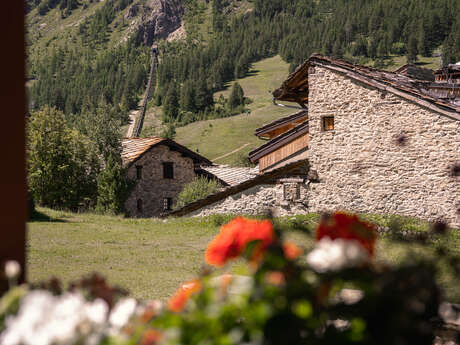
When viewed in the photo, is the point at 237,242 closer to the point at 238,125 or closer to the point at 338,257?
the point at 338,257

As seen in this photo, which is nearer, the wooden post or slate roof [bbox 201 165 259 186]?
the wooden post

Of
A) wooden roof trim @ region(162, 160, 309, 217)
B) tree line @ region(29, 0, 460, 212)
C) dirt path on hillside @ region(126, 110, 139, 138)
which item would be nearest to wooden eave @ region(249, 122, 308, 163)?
wooden roof trim @ region(162, 160, 309, 217)

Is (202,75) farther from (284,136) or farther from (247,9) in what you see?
(284,136)

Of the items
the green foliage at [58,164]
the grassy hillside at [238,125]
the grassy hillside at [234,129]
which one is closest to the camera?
the green foliage at [58,164]

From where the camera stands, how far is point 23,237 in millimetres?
2102

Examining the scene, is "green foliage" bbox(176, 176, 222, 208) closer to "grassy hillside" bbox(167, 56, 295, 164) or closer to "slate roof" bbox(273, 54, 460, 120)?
"slate roof" bbox(273, 54, 460, 120)

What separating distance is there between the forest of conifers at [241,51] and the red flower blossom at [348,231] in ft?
248

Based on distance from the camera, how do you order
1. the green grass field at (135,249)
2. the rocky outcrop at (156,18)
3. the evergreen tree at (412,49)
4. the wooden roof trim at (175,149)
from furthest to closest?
the rocky outcrop at (156,18) → the evergreen tree at (412,49) → the wooden roof trim at (175,149) → the green grass field at (135,249)

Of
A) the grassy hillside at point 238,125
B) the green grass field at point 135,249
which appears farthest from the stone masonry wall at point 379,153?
the grassy hillside at point 238,125

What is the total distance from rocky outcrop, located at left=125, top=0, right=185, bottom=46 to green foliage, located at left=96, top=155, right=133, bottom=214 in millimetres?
156291

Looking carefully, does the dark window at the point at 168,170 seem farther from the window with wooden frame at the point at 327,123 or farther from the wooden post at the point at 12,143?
the wooden post at the point at 12,143

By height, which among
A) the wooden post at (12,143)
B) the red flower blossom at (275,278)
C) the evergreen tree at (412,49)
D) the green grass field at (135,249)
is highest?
the evergreen tree at (412,49)

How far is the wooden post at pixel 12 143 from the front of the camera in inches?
79.4

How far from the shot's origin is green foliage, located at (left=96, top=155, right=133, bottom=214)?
1101 inches
